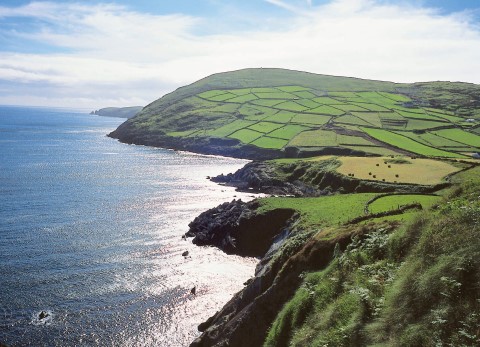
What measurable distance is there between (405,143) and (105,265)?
12489 cm

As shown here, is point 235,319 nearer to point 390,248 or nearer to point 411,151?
point 390,248

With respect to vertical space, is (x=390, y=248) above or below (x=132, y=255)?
above

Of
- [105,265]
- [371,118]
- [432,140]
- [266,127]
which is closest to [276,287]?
[105,265]

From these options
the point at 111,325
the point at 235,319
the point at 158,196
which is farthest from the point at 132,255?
the point at 158,196

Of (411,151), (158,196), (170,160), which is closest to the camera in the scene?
(158,196)

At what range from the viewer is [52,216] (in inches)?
3319

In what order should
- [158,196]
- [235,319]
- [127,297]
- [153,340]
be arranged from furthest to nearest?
[158,196]
[127,297]
[153,340]
[235,319]

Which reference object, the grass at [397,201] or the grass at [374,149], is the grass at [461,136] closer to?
the grass at [374,149]

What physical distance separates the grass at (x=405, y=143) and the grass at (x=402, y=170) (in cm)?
2932

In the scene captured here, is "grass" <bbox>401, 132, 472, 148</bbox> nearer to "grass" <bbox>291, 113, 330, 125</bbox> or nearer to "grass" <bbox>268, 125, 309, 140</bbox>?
"grass" <bbox>291, 113, 330, 125</bbox>

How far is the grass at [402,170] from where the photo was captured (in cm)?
8894

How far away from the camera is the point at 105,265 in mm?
61812

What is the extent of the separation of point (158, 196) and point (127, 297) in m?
58.4

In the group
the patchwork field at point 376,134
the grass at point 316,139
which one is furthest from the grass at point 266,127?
the grass at point 316,139
